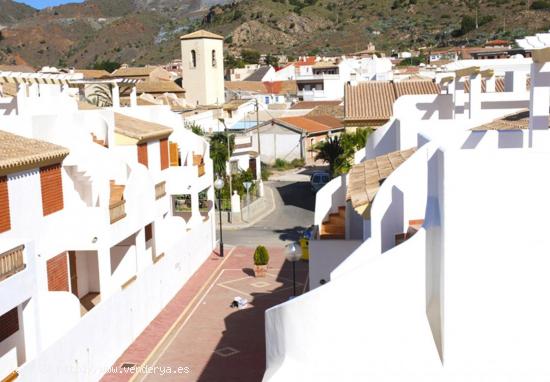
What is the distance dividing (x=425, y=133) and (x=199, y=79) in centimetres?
6072

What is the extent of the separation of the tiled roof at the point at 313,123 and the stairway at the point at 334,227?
1359 inches

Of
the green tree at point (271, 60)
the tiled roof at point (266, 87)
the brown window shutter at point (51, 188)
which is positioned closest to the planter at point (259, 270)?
the brown window shutter at point (51, 188)

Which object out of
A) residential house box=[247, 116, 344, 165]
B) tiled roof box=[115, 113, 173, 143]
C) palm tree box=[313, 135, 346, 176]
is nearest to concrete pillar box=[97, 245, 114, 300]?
tiled roof box=[115, 113, 173, 143]

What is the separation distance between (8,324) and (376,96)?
3546 cm

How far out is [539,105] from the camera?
9.45m

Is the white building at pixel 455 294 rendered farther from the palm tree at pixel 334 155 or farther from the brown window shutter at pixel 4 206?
the palm tree at pixel 334 155

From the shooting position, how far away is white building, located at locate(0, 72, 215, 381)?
45.2 feet

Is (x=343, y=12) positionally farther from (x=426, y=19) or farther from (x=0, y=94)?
(x=0, y=94)

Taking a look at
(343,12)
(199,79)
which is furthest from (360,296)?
(343,12)

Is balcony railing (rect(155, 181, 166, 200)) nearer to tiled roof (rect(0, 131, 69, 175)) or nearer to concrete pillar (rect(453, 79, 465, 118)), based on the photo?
tiled roof (rect(0, 131, 69, 175))

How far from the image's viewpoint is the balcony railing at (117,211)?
697 inches

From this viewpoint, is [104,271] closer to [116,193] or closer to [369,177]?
[116,193]

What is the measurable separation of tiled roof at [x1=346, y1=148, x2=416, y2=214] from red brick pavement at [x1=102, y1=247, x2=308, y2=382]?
197 inches

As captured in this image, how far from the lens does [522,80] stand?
2325cm
